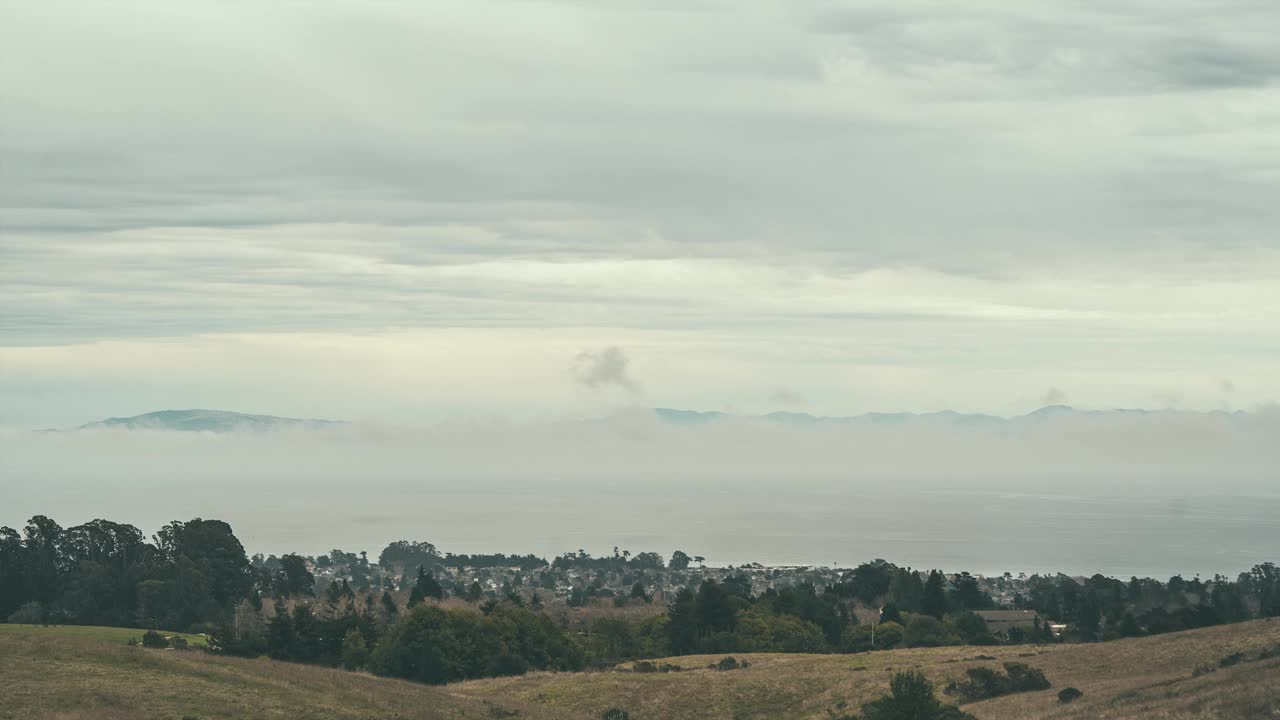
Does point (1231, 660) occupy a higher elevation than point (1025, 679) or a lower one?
higher

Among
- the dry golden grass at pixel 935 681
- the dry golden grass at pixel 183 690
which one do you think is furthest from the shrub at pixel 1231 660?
the dry golden grass at pixel 183 690

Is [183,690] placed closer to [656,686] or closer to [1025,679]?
[656,686]

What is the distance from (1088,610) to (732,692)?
74207mm

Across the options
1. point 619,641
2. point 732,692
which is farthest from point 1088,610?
point 732,692

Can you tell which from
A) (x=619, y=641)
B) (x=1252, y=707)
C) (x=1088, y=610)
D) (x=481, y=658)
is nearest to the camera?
(x=1252, y=707)

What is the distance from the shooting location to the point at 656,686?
198 ft

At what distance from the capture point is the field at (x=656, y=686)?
3947 cm

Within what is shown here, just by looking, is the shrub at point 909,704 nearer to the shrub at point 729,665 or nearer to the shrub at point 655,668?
the shrub at point 729,665

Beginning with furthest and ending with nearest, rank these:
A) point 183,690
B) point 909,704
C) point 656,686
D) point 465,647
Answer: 1. point 465,647
2. point 656,686
3. point 183,690
4. point 909,704

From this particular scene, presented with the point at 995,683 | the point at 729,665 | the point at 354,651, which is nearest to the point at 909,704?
the point at 995,683

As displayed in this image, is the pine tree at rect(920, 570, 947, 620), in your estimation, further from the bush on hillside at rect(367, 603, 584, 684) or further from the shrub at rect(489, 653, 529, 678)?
the shrub at rect(489, 653, 529, 678)

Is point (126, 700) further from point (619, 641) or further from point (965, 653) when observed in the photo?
point (619, 641)

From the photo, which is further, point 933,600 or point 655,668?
point 933,600

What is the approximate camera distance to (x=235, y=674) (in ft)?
155
